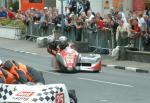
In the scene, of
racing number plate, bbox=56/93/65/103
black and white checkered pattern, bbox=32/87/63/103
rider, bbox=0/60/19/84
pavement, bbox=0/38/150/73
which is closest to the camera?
black and white checkered pattern, bbox=32/87/63/103

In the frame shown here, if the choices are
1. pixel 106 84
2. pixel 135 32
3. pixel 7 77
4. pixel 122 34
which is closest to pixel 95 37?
pixel 122 34

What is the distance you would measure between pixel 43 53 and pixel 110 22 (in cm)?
458

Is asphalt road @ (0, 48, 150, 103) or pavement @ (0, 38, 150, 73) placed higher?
asphalt road @ (0, 48, 150, 103)

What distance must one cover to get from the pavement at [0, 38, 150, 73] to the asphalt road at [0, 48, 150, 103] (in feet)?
2.39

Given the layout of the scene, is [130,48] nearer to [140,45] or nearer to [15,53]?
[140,45]

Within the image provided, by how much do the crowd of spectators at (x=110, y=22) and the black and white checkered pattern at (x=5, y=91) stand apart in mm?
16053

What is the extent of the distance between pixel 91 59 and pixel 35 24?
649 inches

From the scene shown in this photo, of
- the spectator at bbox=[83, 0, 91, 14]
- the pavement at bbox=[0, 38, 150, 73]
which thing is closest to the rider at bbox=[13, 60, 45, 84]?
the pavement at bbox=[0, 38, 150, 73]

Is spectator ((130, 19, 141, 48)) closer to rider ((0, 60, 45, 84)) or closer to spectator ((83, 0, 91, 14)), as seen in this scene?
spectator ((83, 0, 91, 14))

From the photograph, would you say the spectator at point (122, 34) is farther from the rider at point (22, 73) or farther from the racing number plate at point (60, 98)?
the racing number plate at point (60, 98)

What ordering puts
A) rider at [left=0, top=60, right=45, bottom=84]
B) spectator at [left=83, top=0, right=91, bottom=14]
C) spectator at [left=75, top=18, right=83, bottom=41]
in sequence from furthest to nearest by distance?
spectator at [left=83, top=0, right=91, bottom=14] < spectator at [left=75, top=18, right=83, bottom=41] < rider at [left=0, top=60, right=45, bottom=84]

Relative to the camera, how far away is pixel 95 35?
29.2m

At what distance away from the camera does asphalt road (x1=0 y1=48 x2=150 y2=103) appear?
14.7m

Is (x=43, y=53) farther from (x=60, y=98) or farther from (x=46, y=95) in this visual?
(x=46, y=95)
